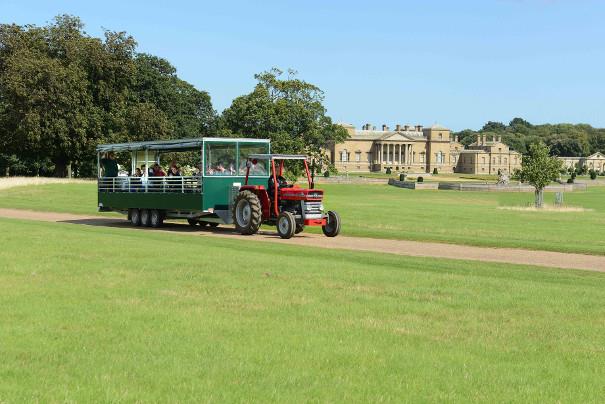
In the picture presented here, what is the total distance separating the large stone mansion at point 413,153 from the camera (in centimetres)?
16975

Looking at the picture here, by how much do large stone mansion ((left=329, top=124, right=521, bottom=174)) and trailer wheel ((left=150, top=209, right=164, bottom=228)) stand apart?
138232 millimetres

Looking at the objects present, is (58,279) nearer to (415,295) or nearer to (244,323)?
(244,323)

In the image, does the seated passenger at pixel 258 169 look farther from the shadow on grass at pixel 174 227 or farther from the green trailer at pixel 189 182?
the shadow on grass at pixel 174 227

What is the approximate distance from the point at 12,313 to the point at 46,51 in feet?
217

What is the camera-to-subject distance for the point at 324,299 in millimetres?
10023

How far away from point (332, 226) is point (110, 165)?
10.8 meters

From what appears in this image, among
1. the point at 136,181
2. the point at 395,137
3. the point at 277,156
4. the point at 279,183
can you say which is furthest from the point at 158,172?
the point at 395,137

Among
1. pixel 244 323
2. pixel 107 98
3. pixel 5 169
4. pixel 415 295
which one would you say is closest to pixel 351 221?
pixel 415 295

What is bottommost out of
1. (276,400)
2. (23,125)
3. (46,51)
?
(276,400)

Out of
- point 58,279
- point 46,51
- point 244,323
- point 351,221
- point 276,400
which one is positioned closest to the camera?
point 276,400

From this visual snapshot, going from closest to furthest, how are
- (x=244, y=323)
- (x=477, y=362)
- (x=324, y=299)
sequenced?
(x=477, y=362) → (x=244, y=323) → (x=324, y=299)

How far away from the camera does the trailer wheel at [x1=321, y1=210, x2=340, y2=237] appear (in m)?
23.3

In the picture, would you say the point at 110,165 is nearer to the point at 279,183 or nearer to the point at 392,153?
the point at 279,183

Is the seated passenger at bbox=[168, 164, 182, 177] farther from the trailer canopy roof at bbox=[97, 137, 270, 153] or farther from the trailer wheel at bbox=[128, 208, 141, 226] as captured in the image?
the trailer wheel at bbox=[128, 208, 141, 226]
